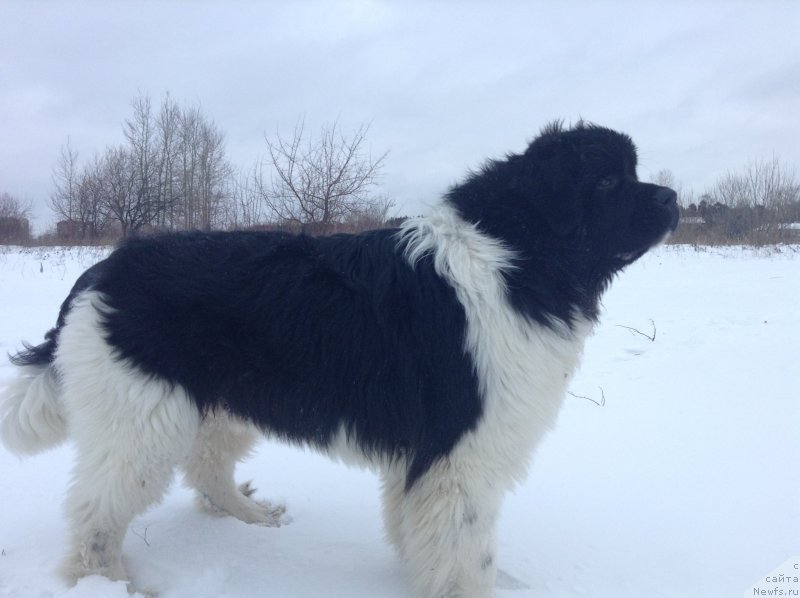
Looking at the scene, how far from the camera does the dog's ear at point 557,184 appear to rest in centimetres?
278

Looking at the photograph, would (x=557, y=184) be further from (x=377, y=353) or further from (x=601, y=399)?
(x=601, y=399)

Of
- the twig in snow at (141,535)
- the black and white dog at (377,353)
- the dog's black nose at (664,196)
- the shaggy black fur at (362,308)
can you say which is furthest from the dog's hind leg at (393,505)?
the dog's black nose at (664,196)

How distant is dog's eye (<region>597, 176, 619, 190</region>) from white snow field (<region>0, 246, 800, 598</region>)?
6.10 feet

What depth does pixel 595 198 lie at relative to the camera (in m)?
2.84

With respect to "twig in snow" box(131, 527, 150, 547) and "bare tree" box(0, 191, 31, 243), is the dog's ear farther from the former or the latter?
"bare tree" box(0, 191, 31, 243)

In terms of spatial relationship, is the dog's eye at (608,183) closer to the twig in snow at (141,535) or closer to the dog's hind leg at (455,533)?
the dog's hind leg at (455,533)

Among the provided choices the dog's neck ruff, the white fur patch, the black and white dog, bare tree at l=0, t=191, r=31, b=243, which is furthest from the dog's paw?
bare tree at l=0, t=191, r=31, b=243

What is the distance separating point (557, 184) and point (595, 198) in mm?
213

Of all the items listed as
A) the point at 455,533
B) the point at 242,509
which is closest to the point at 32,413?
the point at 242,509

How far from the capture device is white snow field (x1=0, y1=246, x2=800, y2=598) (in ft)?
9.11

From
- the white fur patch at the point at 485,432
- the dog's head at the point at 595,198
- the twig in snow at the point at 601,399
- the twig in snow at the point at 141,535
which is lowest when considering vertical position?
the twig in snow at the point at 141,535

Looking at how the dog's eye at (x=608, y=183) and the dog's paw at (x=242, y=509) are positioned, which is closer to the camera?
the dog's eye at (x=608, y=183)

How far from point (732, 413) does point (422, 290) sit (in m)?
3.29

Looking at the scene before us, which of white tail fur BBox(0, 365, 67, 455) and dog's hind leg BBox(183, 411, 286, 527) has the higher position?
white tail fur BBox(0, 365, 67, 455)
